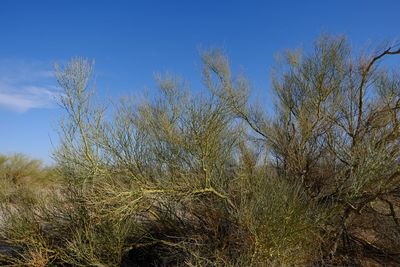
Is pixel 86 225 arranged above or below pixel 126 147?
below

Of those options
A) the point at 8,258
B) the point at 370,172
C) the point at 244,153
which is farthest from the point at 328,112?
the point at 8,258

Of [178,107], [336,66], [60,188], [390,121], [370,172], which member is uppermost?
[336,66]

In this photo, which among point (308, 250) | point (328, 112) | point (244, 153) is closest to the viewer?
point (308, 250)

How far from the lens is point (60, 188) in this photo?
891cm

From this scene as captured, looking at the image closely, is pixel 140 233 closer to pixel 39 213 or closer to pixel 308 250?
pixel 39 213

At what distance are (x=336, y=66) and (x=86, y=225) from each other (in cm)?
654

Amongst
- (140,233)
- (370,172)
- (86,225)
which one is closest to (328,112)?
(370,172)

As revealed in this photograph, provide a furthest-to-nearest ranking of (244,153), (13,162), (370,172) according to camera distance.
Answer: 1. (13,162)
2. (244,153)
3. (370,172)

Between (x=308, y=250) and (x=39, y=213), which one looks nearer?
(x=308, y=250)

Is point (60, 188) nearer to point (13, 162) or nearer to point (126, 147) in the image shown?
point (126, 147)

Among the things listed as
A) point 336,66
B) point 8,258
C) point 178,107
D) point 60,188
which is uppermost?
point 336,66

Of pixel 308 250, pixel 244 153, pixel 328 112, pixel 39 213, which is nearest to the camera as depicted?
pixel 308 250

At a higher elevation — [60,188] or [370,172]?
[370,172]

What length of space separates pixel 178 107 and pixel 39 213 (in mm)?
3931
